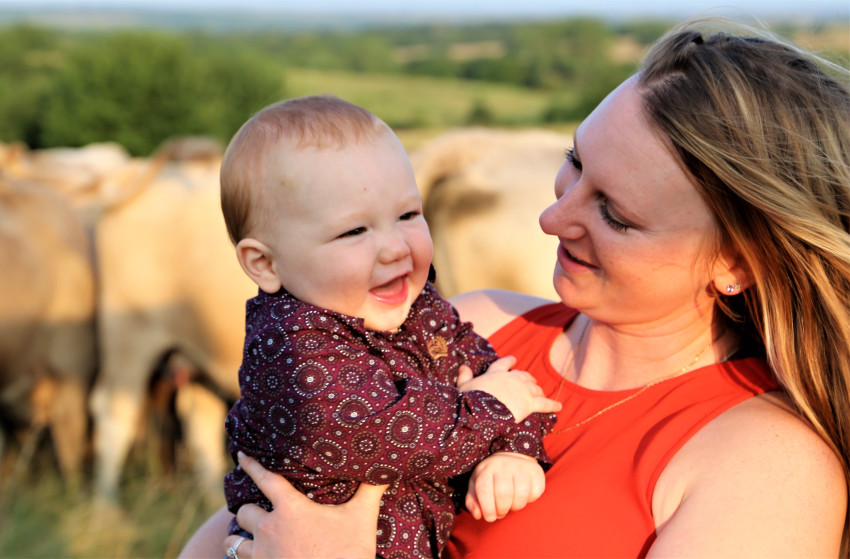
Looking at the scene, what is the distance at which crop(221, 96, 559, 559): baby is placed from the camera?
1403 millimetres

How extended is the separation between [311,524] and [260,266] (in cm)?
47

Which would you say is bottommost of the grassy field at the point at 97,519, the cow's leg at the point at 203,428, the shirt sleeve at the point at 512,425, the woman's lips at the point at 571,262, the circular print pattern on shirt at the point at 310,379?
the grassy field at the point at 97,519

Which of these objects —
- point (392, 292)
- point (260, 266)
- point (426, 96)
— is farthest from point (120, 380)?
point (426, 96)

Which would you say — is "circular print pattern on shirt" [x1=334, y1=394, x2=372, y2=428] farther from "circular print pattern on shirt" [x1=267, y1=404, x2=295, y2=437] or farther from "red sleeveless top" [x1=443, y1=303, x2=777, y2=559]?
"red sleeveless top" [x1=443, y1=303, x2=777, y2=559]

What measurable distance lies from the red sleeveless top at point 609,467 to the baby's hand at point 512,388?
0.26ft

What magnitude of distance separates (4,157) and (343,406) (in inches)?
232

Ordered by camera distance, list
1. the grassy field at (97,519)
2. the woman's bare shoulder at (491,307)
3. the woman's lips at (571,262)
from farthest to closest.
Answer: the grassy field at (97,519)
the woman's bare shoulder at (491,307)
the woman's lips at (571,262)

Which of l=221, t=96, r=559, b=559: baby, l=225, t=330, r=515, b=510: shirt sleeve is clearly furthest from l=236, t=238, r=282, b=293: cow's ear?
l=225, t=330, r=515, b=510: shirt sleeve

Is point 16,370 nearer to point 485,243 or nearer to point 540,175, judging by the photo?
point 485,243

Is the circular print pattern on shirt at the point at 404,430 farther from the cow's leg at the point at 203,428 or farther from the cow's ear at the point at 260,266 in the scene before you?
the cow's leg at the point at 203,428

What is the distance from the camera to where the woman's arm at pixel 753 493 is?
1.28m

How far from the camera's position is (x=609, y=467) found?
1459 mm

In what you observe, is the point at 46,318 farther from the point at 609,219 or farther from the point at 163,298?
the point at 609,219

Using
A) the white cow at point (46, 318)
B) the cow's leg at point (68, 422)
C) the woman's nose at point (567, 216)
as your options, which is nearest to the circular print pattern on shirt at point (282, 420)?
the woman's nose at point (567, 216)
